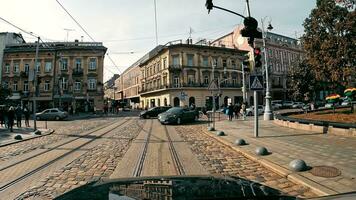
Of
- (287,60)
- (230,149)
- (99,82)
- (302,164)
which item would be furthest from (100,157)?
(287,60)

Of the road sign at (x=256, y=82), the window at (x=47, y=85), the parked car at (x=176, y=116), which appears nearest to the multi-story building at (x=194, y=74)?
the window at (x=47, y=85)

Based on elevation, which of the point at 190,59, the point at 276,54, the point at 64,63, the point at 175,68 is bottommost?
the point at 175,68

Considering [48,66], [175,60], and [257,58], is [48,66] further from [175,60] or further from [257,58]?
[257,58]

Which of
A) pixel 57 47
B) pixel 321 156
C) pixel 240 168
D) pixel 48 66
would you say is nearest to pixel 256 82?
pixel 321 156

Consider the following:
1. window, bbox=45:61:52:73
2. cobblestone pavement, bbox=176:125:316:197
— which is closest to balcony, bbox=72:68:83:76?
window, bbox=45:61:52:73

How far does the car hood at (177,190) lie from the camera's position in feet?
7.81

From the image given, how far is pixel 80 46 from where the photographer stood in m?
49.8

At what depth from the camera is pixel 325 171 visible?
5.99m

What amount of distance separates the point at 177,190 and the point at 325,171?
188 inches

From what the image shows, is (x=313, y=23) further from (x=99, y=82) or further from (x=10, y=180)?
(x=99, y=82)

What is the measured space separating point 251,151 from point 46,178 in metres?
6.02

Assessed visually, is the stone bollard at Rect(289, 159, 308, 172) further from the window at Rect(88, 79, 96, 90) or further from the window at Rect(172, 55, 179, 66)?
the window at Rect(172, 55, 179, 66)

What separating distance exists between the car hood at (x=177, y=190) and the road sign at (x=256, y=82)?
924cm

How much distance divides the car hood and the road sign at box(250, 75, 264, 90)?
→ 9.24 meters
